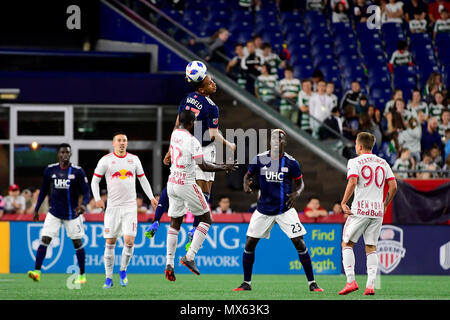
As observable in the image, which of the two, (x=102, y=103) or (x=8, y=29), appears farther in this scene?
(x=8, y=29)

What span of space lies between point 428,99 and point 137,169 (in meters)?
10.6

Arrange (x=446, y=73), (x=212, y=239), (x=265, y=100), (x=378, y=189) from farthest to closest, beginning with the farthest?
(x=446, y=73), (x=265, y=100), (x=212, y=239), (x=378, y=189)

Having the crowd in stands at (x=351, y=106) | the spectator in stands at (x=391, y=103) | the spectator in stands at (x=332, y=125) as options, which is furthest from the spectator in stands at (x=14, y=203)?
the spectator in stands at (x=391, y=103)

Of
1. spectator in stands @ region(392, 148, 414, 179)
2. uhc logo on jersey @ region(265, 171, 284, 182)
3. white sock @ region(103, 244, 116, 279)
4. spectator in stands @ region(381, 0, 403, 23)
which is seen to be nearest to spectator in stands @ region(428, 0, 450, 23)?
spectator in stands @ region(381, 0, 403, 23)

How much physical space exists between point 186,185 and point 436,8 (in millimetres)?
16021

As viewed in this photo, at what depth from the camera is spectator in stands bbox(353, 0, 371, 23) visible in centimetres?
2630

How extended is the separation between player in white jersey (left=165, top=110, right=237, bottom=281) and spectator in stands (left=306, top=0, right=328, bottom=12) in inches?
595

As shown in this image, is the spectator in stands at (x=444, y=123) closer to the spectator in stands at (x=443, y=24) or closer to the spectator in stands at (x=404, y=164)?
the spectator in stands at (x=404, y=164)

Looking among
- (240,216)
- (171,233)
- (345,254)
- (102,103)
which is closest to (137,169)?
(171,233)

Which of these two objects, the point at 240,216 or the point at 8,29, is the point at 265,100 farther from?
the point at 8,29

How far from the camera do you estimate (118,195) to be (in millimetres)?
14961

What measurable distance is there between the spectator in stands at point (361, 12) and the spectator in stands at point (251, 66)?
5001 millimetres

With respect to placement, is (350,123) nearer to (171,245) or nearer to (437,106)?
(437,106)

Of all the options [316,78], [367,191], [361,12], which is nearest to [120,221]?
[367,191]
